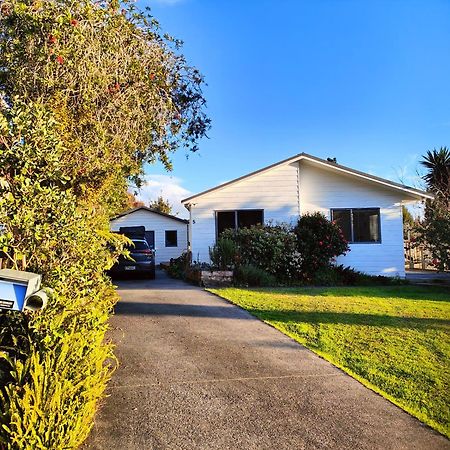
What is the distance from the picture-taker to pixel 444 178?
23.5 m

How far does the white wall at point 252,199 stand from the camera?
50.8ft

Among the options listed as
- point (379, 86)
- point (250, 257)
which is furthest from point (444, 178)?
point (250, 257)

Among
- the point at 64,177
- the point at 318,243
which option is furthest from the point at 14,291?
the point at 318,243

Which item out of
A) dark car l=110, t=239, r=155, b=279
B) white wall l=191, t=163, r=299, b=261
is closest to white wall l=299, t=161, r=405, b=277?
white wall l=191, t=163, r=299, b=261

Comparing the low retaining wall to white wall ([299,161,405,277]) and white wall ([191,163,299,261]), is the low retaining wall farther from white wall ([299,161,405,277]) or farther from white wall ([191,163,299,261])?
white wall ([299,161,405,277])

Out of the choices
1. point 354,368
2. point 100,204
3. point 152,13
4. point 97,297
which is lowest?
point 354,368

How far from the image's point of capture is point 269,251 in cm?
A: 1318

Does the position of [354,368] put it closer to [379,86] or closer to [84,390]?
[84,390]

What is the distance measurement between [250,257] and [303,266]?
2194mm

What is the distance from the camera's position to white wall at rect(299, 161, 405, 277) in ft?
50.0

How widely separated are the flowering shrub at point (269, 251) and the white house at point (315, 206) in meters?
1.81

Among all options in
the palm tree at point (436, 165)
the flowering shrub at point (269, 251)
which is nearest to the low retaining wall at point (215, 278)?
the flowering shrub at point (269, 251)

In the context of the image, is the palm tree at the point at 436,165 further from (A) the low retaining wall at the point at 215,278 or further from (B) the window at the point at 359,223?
(A) the low retaining wall at the point at 215,278

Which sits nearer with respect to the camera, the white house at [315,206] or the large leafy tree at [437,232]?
the large leafy tree at [437,232]
